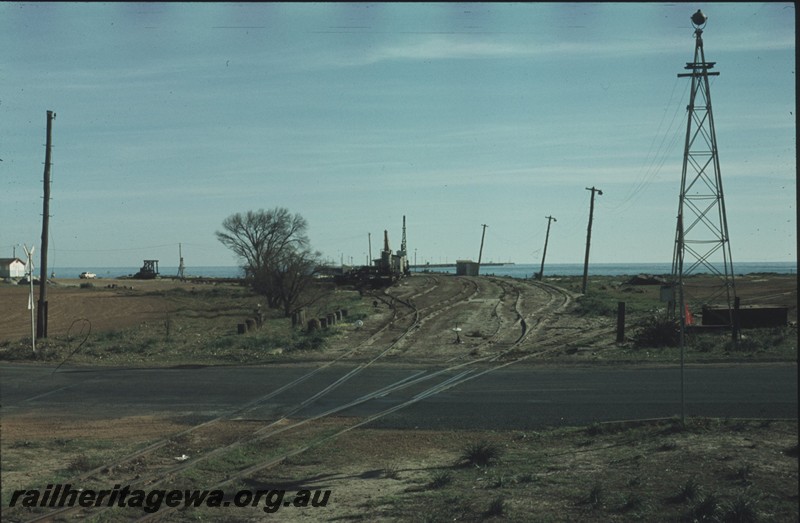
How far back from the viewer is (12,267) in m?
115

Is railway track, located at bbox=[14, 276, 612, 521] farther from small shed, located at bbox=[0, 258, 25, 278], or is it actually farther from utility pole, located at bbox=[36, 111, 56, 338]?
small shed, located at bbox=[0, 258, 25, 278]

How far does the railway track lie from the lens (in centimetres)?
1157

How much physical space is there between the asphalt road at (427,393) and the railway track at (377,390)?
0.80 ft

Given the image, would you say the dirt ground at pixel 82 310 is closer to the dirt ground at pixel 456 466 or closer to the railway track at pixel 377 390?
the railway track at pixel 377 390

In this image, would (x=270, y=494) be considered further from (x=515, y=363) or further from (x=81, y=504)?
(x=515, y=363)

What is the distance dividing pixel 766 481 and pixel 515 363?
15523 mm

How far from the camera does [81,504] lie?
9.75 meters

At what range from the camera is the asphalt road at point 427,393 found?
17094 millimetres

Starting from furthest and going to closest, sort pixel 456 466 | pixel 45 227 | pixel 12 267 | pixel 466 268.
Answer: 1. pixel 466 268
2. pixel 12 267
3. pixel 45 227
4. pixel 456 466

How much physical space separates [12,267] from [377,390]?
108866 millimetres

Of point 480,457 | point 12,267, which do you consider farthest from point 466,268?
point 480,457

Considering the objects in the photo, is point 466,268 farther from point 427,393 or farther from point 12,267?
point 427,393

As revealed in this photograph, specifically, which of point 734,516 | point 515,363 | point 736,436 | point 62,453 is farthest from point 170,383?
point 734,516

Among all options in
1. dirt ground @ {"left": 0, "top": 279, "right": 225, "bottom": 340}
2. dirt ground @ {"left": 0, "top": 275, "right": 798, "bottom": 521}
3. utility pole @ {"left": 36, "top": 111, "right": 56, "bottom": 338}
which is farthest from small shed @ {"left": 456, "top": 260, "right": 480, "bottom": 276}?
dirt ground @ {"left": 0, "top": 275, "right": 798, "bottom": 521}
